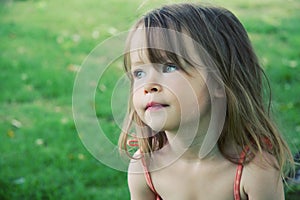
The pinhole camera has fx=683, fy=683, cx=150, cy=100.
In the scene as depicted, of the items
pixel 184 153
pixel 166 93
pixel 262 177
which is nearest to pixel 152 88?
pixel 166 93

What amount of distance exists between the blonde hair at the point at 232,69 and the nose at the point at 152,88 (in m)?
0.15

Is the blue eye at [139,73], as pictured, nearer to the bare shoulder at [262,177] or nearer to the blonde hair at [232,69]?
the blonde hair at [232,69]

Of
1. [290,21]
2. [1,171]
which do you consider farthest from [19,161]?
[290,21]

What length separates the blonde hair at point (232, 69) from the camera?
2195 millimetres

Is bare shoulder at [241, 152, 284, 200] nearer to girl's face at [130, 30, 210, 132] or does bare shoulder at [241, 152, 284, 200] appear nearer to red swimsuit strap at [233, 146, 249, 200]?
red swimsuit strap at [233, 146, 249, 200]

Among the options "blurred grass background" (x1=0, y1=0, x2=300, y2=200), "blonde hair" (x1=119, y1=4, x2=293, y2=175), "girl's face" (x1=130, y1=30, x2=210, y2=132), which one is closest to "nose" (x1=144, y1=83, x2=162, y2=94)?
"girl's face" (x1=130, y1=30, x2=210, y2=132)

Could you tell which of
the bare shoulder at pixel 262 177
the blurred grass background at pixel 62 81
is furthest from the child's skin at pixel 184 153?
the blurred grass background at pixel 62 81

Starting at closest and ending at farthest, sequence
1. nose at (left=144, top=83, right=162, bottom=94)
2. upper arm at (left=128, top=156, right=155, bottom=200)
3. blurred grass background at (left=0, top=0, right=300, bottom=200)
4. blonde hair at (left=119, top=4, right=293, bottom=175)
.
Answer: nose at (left=144, top=83, right=162, bottom=94), blonde hair at (left=119, top=4, right=293, bottom=175), upper arm at (left=128, top=156, right=155, bottom=200), blurred grass background at (left=0, top=0, right=300, bottom=200)

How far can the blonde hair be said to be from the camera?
2.20 m

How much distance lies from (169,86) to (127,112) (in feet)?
1.04

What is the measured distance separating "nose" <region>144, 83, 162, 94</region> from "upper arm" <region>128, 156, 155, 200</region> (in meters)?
0.45

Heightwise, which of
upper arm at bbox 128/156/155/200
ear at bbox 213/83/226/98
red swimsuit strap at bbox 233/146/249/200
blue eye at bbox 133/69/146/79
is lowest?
upper arm at bbox 128/156/155/200

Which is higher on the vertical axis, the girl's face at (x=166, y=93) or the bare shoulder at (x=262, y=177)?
the girl's face at (x=166, y=93)

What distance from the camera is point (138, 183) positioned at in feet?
8.15
